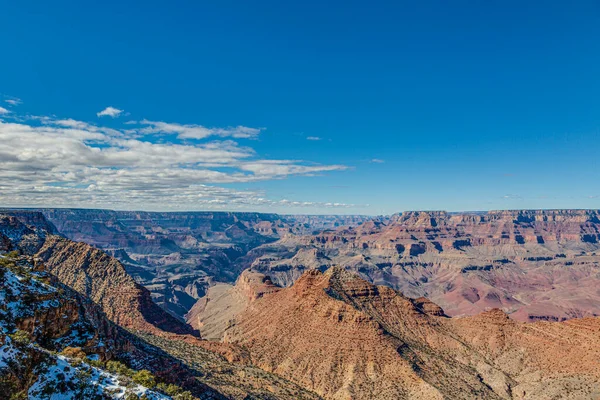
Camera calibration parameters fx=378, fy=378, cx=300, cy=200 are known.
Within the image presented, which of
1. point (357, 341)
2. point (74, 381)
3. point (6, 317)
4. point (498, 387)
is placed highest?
point (6, 317)

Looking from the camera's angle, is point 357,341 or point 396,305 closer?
point 357,341

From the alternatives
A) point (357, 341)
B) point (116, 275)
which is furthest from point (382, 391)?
point (116, 275)

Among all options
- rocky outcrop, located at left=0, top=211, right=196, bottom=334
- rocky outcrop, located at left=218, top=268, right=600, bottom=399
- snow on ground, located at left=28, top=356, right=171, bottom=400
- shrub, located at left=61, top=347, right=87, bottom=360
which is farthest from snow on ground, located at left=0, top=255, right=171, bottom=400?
rocky outcrop, located at left=0, top=211, right=196, bottom=334

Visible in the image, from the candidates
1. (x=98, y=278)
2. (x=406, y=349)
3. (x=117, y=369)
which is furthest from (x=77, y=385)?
(x=98, y=278)

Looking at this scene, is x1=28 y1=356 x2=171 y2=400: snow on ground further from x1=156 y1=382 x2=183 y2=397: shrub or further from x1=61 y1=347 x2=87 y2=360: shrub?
x1=156 y1=382 x2=183 y2=397: shrub

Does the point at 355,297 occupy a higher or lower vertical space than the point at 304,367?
higher

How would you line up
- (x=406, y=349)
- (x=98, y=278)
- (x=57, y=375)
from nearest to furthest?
1. (x=57, y=375)
2. (x=406, y=349)
3. (x=98, y=278)

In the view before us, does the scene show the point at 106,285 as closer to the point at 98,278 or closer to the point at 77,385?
the point at 98,278

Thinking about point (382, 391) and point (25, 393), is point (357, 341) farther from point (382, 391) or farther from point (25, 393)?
point (25, 393)

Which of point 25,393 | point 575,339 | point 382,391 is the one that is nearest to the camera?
point 25,393
